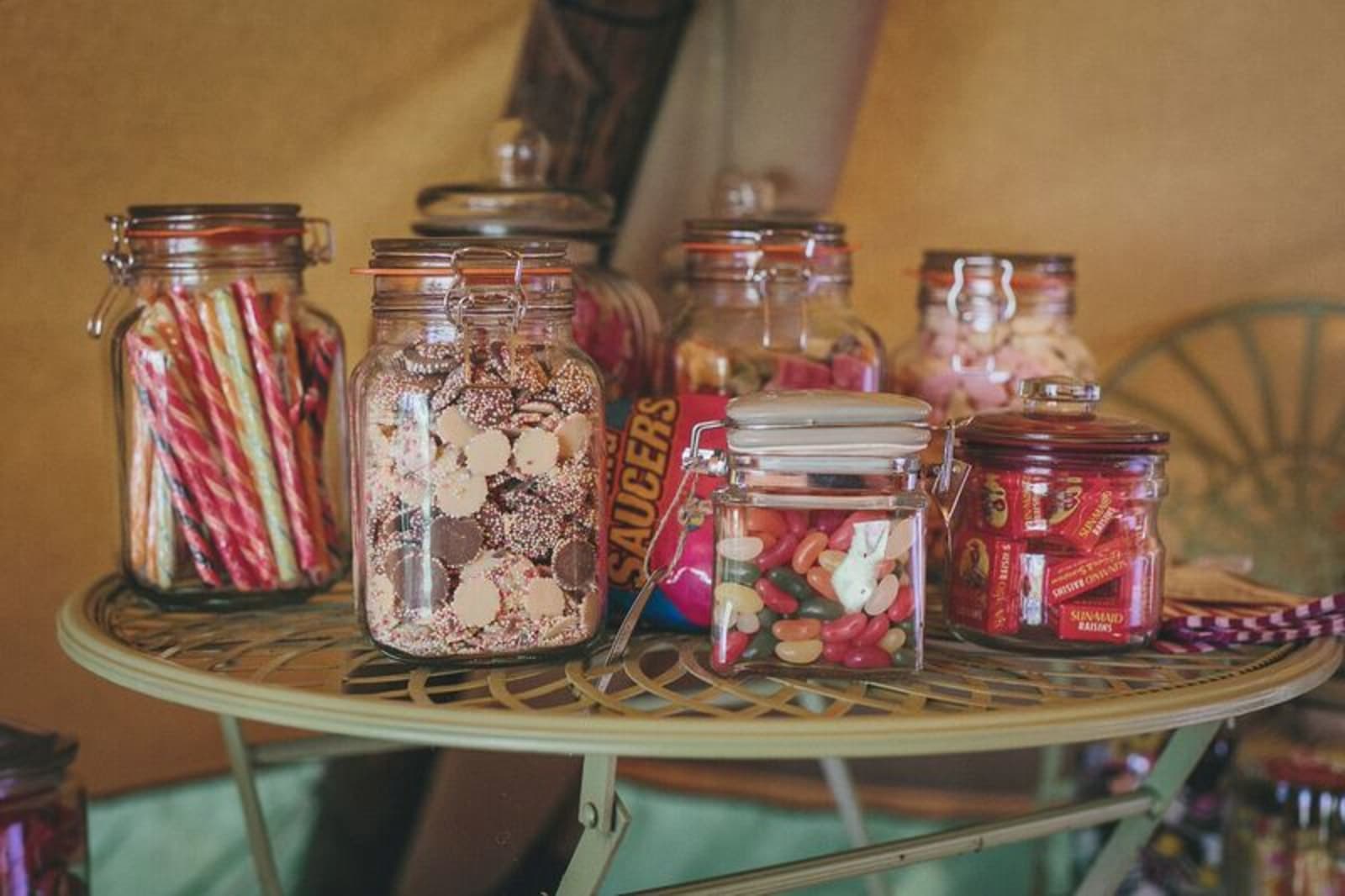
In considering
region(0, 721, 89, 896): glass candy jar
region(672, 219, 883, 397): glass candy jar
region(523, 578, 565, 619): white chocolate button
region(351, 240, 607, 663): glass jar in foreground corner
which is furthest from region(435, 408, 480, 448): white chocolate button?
region(0, 721, 89, 896): glass candy jar

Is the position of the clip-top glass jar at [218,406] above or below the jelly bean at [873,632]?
above

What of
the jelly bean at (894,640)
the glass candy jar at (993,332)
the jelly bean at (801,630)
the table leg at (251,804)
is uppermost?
the glass candy jar at (993,332)

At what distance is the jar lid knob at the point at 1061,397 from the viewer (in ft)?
3.28

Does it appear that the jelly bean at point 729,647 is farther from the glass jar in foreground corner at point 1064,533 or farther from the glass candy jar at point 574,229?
the glass candy jar at point 574,229

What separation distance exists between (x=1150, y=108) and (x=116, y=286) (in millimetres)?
1358

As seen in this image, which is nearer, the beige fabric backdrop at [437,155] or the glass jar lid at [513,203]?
the glass jar lid at [513,203]

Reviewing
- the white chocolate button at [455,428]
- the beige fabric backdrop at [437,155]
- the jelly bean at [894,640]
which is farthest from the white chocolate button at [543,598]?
the beige fabric backdrop at [437,155]

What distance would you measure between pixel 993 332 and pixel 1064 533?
329 mm

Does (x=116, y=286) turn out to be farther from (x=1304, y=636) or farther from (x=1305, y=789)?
(x=1305, y=789)

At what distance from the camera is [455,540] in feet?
2.88

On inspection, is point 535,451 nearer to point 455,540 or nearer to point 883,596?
point 455,540

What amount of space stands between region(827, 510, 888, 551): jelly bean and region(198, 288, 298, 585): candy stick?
434 millimetres

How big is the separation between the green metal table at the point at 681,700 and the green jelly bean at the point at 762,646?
0.02m

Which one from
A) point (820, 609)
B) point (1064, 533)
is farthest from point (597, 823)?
point (1064, 533)
